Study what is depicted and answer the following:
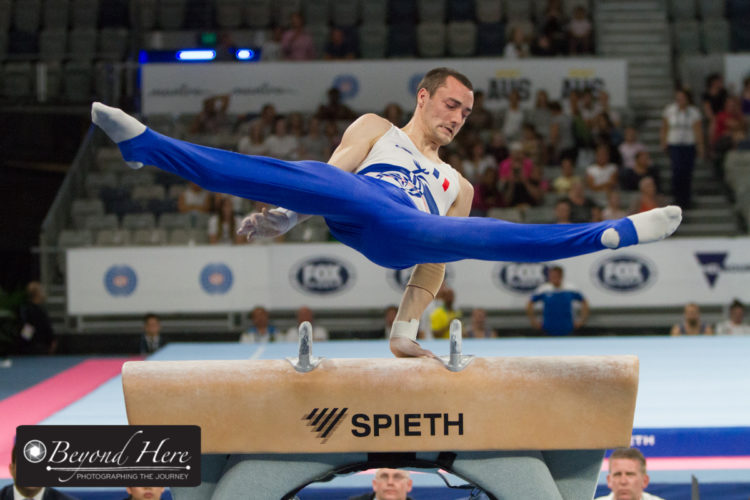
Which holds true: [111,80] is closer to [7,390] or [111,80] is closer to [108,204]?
[108,204]

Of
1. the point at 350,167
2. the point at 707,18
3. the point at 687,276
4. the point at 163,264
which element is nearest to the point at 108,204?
the point at 163,264

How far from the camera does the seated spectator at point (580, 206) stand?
9242mm

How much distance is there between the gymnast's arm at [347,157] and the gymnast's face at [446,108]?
17cm

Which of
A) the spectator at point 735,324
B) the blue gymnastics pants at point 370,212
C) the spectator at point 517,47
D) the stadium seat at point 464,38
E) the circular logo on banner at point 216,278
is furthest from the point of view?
the stadium seat at point 464,38

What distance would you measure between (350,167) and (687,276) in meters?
6.63

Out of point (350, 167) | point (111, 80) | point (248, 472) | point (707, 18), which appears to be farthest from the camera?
point (707, 18)

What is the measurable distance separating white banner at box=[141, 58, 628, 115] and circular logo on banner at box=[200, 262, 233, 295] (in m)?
3.32

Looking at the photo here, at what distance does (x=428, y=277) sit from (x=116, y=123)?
1.35 meters

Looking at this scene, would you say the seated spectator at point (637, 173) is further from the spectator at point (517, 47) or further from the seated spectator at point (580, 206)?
the spectator at point (517, 47)

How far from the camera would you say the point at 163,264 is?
9.23m

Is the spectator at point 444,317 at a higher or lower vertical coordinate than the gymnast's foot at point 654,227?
lower

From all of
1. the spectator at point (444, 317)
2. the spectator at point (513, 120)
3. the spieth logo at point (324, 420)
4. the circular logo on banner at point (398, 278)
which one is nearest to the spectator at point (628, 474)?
the spieth logo at point (324, 420)

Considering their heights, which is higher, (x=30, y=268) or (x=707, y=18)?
(x=707, y=18)

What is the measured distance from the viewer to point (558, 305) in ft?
29.2
